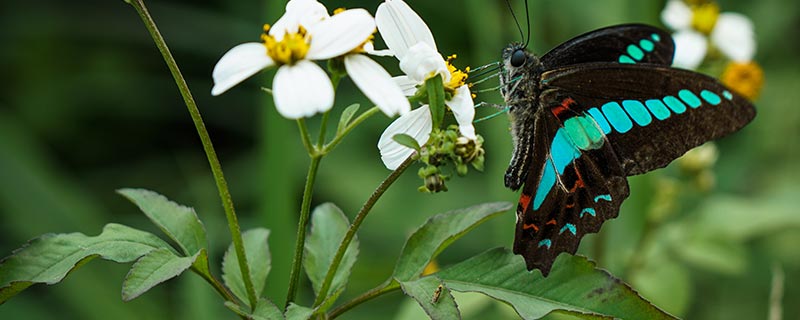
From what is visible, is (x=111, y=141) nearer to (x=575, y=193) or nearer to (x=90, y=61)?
(x=90, y=61)

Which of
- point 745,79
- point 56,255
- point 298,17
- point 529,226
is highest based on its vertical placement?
point 298,17

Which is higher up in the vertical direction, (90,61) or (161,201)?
(90,61)

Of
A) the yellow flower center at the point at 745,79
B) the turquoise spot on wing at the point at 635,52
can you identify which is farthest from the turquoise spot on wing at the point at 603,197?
the yellow flower center at the point at 745,79

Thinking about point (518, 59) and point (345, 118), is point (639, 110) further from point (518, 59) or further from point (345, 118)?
point (345, 118)

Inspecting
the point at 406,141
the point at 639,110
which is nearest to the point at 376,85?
the point at 406,141

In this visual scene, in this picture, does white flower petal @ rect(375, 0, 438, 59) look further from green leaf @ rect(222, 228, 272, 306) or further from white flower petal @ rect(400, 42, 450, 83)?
green leaf @ rect(222, 228, 272, 306)

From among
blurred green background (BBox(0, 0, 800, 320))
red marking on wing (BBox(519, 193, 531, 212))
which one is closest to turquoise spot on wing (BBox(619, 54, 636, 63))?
red marking on wing (BBox(519, 193, 531, 212))

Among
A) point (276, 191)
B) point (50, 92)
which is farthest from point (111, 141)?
point (276, 191)
